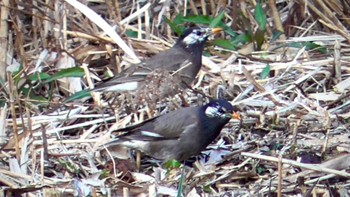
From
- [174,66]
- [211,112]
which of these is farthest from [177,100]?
[211,112]

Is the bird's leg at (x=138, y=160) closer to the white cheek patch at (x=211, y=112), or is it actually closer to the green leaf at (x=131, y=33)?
the white cheek patch at (x=211, y=112)

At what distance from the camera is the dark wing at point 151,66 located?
7.61m

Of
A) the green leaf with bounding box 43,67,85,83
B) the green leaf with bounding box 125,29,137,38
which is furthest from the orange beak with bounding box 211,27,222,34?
the green leaf with bounding box 43,67,85,83

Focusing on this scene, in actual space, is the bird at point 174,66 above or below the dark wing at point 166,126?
above

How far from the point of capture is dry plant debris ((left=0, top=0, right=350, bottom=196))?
629cm

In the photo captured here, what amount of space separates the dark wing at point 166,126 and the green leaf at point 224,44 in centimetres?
133

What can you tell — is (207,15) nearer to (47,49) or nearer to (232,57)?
(232,57)

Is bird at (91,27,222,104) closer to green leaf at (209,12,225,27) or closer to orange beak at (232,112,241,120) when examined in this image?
green leaf at (209,12,225,27)

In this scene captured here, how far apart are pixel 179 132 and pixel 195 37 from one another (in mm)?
1386

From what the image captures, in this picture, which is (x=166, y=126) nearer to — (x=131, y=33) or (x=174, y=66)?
(x=174, y=66)

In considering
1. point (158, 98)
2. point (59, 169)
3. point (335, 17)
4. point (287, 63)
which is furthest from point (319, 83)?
point (59, 169)

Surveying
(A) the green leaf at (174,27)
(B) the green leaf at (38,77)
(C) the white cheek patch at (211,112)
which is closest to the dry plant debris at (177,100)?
(B) the green leaf at (38,77)

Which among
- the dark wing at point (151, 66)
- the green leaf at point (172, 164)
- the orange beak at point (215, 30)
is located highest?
the orange beak at point (215, 30)

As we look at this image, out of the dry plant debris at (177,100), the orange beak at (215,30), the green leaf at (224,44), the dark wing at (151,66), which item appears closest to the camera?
the dry plant debris at (177,100)
